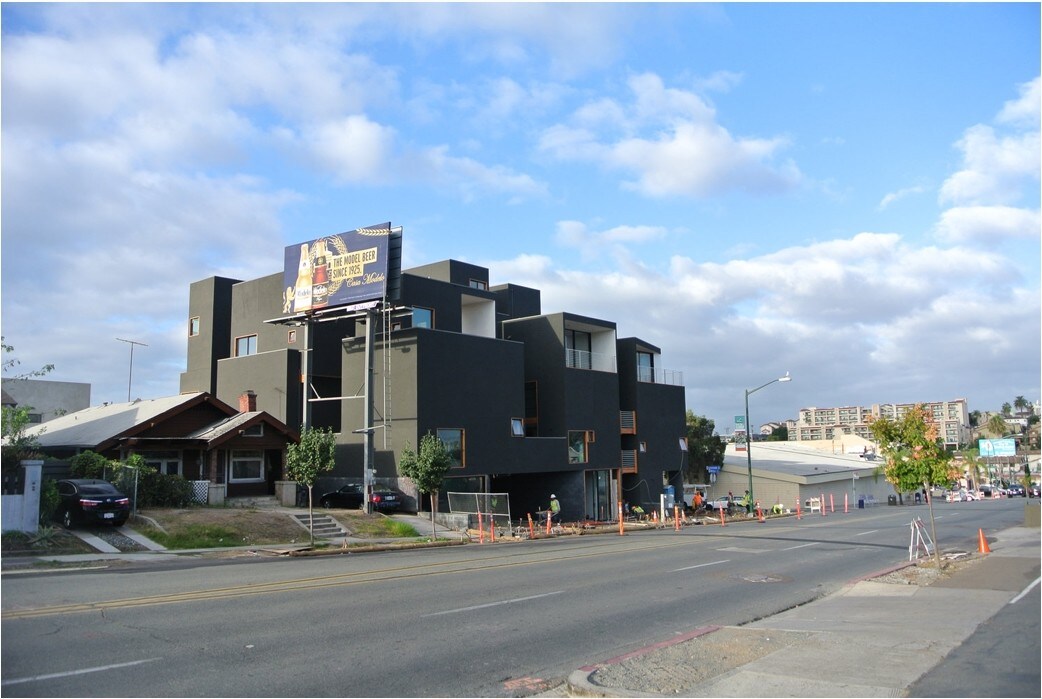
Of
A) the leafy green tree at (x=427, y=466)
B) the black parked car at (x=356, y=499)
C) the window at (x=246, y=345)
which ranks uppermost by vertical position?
the window at (x=246, y=345)

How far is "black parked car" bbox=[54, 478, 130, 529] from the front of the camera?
25391 mm

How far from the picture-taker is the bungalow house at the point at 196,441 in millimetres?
33875

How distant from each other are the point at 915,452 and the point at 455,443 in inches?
968

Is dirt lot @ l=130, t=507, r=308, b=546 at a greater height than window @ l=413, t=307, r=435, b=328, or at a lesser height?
lesser

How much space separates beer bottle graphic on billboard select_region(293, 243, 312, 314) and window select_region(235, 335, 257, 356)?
6.99 meters

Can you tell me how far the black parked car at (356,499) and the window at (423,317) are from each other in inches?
369

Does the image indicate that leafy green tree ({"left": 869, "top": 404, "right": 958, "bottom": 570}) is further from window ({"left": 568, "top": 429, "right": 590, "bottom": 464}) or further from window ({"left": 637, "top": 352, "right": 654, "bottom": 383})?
window ({"left": 637, "top": 352, "right": 654, "bottom": 383})

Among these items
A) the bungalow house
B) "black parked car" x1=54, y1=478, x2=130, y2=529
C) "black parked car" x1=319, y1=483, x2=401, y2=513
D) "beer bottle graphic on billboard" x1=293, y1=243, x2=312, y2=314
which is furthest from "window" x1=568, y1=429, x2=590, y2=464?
"black parked car" x1=54, y1=478, x2=130, y2=529

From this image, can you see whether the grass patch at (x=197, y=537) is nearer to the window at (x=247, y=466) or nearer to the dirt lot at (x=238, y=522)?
the dirt lot at (x=238, y=522)

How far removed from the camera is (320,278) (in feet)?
133

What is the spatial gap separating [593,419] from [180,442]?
75.7ft

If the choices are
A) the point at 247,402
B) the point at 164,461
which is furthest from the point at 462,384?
the point at 164,461

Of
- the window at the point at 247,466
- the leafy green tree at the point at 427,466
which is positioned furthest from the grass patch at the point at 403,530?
the window at the point at 247,466

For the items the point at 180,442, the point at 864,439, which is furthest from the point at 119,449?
the point at 864,439
